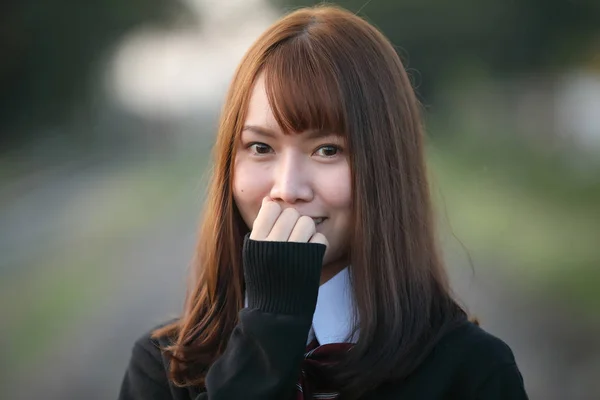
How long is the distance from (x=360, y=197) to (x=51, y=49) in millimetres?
1791

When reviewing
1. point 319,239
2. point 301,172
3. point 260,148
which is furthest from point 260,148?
point 319,239

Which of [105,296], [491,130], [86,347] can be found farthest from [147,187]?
[491,130]

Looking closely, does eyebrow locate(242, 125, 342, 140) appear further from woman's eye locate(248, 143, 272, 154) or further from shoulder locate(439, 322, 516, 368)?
shoulder locate(439, 322, 516, 368)

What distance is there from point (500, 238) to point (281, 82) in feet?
4.89

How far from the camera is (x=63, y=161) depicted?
104 inches

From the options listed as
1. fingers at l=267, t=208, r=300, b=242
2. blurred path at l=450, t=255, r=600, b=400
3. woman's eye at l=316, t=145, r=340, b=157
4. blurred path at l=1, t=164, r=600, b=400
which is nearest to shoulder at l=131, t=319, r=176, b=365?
fingers at l=267, t=208, r=300, b=242

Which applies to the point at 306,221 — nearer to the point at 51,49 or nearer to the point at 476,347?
the point at 476,347

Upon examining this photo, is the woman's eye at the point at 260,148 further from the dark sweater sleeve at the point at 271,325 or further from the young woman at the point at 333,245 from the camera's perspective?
the dark sweater sleeve at the point at 271,325

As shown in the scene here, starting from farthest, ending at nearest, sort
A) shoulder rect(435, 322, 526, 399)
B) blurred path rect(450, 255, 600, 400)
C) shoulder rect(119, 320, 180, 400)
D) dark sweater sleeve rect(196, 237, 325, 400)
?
blurred path rect(450, 255, 600, 400) → shoulder rect(119, 320, 180, 400) → shoulder rect(435, 322, 526, 399) → dark sweater sleeve rect(196, 237, 325, 400)

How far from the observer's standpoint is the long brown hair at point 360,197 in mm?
1247

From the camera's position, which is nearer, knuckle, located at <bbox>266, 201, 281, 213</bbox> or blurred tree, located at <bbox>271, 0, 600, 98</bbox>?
knuckle, located at <bbox>266, 201, 281, 213</bbox>

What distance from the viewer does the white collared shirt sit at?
1301 mm

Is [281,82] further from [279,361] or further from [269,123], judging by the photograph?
[279,361]

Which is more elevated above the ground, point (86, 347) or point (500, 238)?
point (500, 238)
